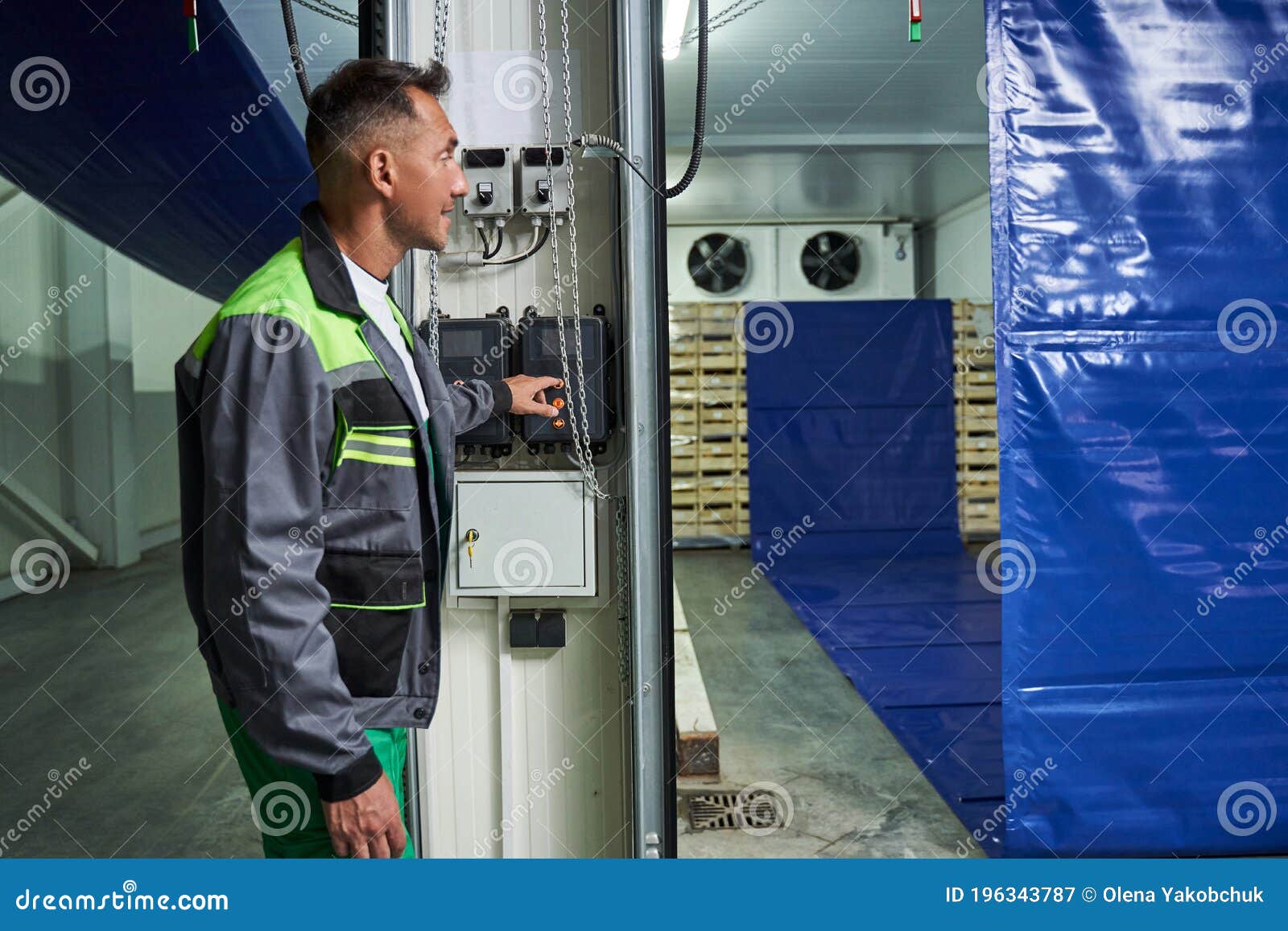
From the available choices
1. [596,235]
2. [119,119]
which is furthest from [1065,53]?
[119,119]

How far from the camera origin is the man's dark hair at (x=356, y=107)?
1.70m

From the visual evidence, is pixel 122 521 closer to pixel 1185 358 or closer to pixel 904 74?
pixel 904 74

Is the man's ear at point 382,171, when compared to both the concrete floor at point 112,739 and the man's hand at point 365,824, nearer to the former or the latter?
the man's hand at point 365,824

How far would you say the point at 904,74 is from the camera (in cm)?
806

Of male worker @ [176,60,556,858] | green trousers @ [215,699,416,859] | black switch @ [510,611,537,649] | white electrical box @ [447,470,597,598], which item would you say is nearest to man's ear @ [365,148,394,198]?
male worker @ [176,60,556,858]

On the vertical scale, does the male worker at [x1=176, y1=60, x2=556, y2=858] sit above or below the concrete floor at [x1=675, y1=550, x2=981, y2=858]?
above

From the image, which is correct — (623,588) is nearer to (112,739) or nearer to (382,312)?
(382,312)

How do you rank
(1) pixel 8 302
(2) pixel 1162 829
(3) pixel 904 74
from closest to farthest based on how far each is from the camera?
1. (2) pixel 1162 829
2. (1) pixel 8 302
3. (3) pixel 904 74

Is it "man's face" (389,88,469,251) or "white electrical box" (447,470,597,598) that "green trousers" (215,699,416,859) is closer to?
"white electrical box" (447,470,597,598)

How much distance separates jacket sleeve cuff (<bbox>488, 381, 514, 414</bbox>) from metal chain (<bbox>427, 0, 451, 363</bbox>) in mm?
166

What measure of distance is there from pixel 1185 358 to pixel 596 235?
1.92 metres

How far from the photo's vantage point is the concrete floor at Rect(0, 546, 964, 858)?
352cm

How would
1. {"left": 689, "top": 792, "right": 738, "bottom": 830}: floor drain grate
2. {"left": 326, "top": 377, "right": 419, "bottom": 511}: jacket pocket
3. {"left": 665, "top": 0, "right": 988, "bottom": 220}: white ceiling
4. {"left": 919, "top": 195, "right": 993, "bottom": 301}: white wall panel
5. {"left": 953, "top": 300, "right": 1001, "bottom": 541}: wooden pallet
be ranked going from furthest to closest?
{"left": 919, "top": 195, "right": 993, "bottom": 301}: white wall panel < {"left": 953, "top": 300, "right": 1001, "bottom": 541}: wooden pallet < {"left": 665, "top": 0, "right": 988, "bottom": 220}: white ceiling < {"left": 689, "top": 792, "right": 738, "bottom": 830}: floor drain grate < {"left": 326, "top": 377, "right": 419, "bottom": 511}: jacket pocket

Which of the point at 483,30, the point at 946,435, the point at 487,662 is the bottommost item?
the point at 487,662
